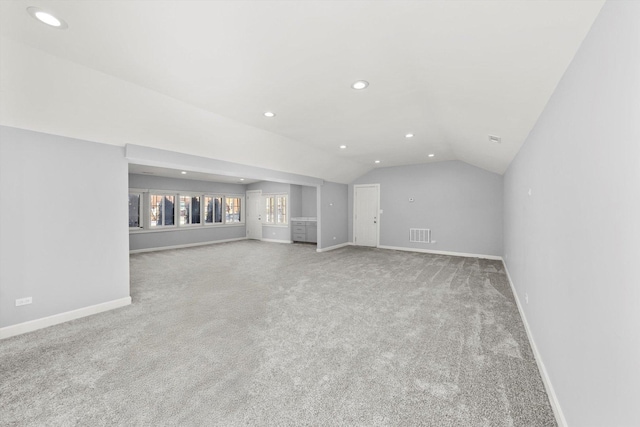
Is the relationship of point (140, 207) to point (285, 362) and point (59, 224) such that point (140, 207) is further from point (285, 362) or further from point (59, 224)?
point (285, 362)

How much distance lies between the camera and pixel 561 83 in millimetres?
1717

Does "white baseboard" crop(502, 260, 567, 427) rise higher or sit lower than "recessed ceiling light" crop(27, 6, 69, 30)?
lower

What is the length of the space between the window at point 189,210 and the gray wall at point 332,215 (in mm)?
4787

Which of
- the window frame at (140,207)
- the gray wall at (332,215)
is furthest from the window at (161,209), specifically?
the gray wall at (332,215)

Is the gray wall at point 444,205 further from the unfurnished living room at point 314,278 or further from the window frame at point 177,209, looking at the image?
the window frame at point 177,209

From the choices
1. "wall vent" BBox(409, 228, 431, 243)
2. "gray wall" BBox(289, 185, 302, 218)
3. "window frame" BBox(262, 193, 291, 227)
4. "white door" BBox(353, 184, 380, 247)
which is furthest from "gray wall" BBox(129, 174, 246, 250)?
"wall vent" BBox(409, 228, 431, 243)

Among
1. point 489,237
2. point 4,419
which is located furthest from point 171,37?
point 489,237

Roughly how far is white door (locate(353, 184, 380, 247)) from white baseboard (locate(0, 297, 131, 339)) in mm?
6520

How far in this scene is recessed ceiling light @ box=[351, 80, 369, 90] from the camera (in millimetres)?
2479

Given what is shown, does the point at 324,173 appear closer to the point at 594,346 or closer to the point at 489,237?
the point at 489,237

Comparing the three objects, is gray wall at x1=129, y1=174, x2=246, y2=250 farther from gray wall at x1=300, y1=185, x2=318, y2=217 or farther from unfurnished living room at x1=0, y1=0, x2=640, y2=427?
unfurnished living room at x1=0, y1=0, x2=640, y2=427

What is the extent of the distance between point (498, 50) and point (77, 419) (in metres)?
3.60

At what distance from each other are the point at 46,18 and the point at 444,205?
7.60m

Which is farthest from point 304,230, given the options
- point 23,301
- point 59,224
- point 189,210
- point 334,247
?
point 23,301
